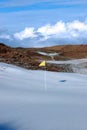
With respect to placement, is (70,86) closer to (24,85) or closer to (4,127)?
(24,85)

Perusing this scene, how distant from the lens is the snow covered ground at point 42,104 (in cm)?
475

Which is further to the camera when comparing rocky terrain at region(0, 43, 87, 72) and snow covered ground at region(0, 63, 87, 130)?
rocky terrain at region(0, 43, 87, 72)

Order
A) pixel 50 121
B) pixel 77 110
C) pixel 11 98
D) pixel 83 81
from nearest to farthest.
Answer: pixel 50 121, pixel 77 110, pixel 11 98, pixel 83 81

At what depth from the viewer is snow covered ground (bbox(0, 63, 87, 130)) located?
4746 millimetres

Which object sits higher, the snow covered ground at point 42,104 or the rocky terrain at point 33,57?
the rocky terrain at point 33,57

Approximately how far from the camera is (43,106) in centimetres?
558

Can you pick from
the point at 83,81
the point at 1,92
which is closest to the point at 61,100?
the point at 1,92

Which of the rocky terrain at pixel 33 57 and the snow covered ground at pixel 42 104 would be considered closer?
the snow covered ground at pixel 42 104

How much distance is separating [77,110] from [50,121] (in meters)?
0.75

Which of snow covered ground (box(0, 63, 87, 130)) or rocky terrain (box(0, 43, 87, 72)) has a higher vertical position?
rocky terrain (box(0, 43, 87, 72))

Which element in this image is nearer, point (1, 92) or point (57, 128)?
point (57, 128)

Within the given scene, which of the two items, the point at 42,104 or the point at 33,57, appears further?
the point at 33,57

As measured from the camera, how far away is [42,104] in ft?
18.7

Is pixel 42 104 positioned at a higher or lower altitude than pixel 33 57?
lower
